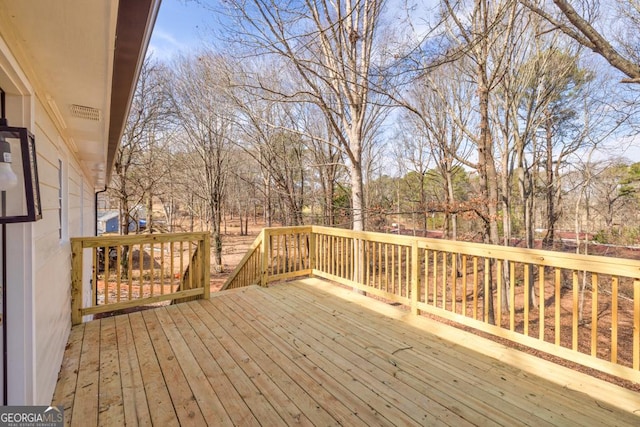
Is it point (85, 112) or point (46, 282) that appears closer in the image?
point (46, 282)

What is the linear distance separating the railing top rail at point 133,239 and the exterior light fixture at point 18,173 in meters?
2.13

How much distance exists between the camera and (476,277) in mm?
3035

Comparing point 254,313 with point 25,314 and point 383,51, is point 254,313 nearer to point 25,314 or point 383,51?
point 25,314

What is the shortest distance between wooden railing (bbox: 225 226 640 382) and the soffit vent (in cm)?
258

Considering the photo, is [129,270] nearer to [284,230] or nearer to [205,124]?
[284,230]

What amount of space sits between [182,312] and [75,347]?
1.04 metres

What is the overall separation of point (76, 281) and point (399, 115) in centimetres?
1172

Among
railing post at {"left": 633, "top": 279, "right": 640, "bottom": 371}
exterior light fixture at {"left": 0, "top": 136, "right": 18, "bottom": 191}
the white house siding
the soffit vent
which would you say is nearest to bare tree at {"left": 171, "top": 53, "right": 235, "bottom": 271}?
the soffit vent

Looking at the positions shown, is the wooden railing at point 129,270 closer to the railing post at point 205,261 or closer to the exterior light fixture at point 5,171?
the railing post at point 205,261

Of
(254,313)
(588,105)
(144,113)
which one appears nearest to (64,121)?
(254,313)

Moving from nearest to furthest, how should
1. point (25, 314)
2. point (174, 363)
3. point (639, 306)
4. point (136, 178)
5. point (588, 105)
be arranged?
point (25, 314), point (639, 306), point (174, 363), point (588, 105), point (136, 178)

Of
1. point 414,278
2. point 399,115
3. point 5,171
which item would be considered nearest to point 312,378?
point 414,278

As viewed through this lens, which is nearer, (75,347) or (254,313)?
(75,347)

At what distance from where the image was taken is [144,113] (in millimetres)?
10461
